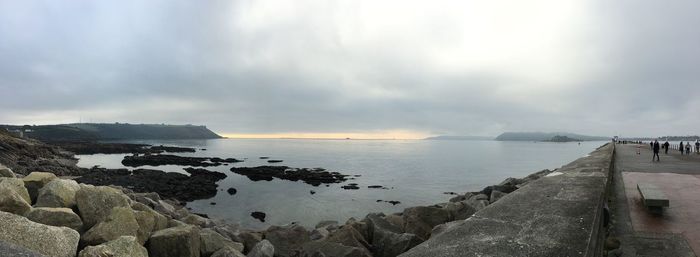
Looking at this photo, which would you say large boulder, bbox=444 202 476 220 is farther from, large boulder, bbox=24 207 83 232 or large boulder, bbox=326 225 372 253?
large boulder, bbox=24 207 83 232

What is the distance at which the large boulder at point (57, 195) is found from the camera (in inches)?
213

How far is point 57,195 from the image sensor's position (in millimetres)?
5523

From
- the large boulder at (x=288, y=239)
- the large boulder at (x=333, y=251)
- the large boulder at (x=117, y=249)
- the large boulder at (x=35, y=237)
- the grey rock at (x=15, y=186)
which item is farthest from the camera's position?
the large boulder at (x=288, y=239)

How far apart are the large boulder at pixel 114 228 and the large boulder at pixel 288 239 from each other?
254 cm

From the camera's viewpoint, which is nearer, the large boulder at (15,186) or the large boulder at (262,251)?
the large boulder at (15,186)

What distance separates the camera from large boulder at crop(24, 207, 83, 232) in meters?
4.66

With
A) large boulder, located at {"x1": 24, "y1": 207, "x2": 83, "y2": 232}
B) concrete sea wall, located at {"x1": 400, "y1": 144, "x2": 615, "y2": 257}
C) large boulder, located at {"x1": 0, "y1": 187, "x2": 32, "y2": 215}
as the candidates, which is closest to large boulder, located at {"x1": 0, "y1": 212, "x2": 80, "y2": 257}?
large boulder, located at {"x1": 24, "y1": 207, "x2": 83, "y2": 232}

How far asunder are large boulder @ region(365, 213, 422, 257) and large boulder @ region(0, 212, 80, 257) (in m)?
4.48

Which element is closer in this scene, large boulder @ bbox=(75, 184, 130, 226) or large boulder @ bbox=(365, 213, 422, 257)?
large boulder @ bbox=(75, 184, 130, 226)

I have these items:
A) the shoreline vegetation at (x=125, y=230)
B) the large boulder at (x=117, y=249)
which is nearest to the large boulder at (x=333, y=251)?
the shoreline vegetation at (x=125, y=230)

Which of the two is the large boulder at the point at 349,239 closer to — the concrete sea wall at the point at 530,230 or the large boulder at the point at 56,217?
the concrete sea wall at the point at 530,230

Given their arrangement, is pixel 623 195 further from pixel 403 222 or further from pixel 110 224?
pixel 110 224

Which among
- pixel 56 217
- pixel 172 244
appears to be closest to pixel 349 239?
pixel 172 244

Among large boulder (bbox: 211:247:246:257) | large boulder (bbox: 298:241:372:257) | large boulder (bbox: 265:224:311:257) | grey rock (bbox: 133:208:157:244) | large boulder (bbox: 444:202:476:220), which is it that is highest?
grey rock (bbox: 133:208:157:244)
